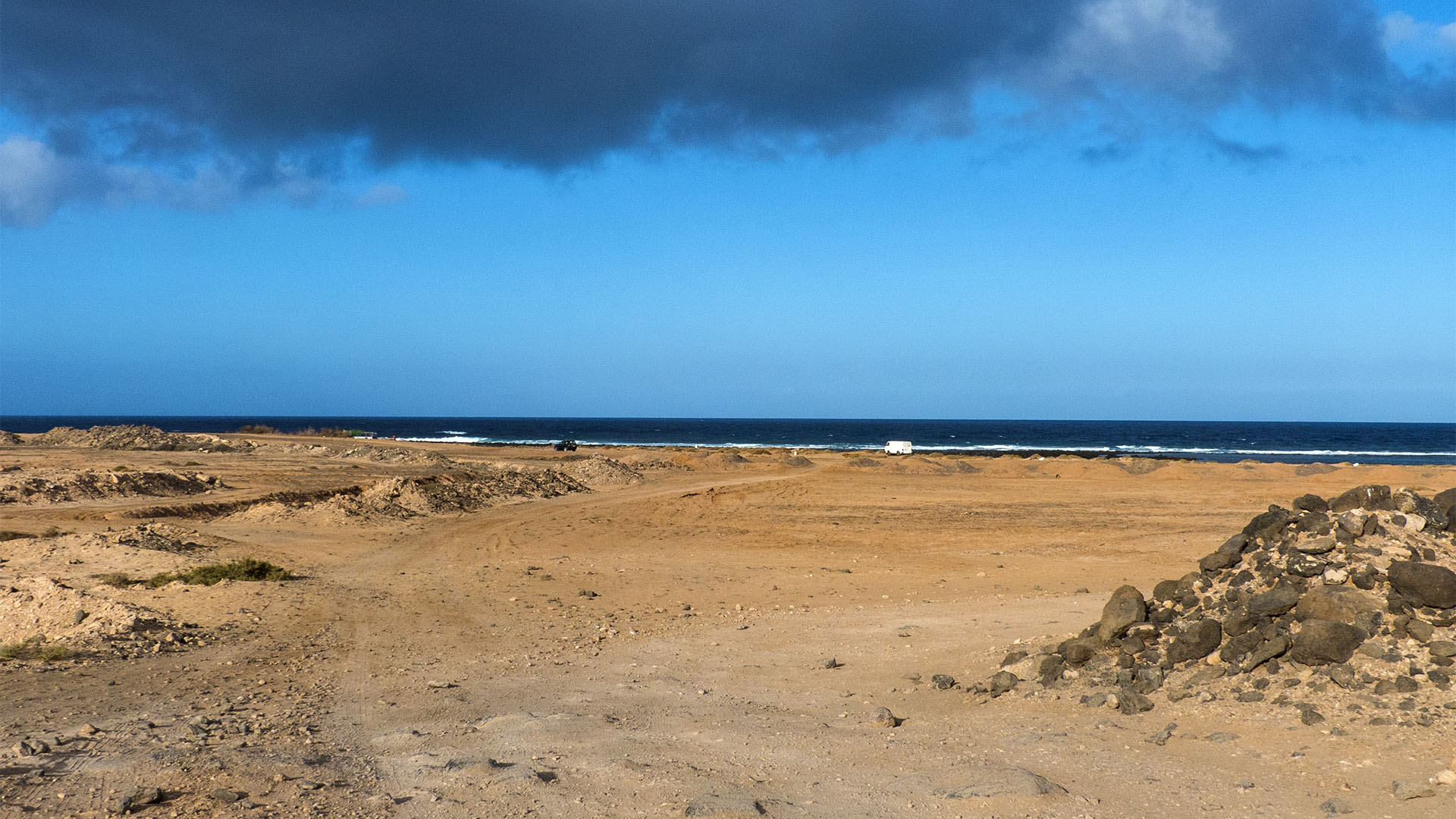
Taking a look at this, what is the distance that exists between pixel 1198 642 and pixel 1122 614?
0.70 meters

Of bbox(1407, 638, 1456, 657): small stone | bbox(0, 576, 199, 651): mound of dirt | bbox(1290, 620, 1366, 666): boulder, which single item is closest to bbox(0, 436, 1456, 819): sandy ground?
bbox(0, 576, 199, 651): mound of dirt

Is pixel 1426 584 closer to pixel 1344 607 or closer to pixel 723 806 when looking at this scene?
pixel 1344 607

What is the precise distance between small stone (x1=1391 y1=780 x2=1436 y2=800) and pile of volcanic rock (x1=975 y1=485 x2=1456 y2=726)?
87 cm

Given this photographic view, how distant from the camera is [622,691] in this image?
8.84 meters

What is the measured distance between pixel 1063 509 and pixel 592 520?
1370 centimetres

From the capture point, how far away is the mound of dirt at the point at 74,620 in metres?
10.3

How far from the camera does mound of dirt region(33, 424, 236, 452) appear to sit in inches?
1943

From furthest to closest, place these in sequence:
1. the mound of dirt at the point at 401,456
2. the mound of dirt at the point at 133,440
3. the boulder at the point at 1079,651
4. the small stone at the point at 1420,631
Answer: the mound of dirt at the point at 133,440 → the mound of dirt at the point at 401,456 → the boulder at the point at 1079,651 → the small stone at the point at 1420,631

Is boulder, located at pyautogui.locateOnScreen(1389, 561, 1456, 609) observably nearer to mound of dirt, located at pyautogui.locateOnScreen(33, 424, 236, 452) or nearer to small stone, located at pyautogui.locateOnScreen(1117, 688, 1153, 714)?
small stone, located at pyautogui.locateOnScreen(1117, 688, 1153, 714)

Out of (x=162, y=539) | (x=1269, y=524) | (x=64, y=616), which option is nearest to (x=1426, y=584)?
(x=1269, y=524)

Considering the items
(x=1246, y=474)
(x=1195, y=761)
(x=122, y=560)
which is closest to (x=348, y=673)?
(x=1195, y=761)

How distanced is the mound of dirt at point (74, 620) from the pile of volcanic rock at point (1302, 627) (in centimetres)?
905

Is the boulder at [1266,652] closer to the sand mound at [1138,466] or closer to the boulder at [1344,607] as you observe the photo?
the boulder at [1344,607]

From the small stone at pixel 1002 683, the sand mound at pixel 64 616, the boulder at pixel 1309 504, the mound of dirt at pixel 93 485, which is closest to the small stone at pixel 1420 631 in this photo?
the boulder at pixel 1309 504
